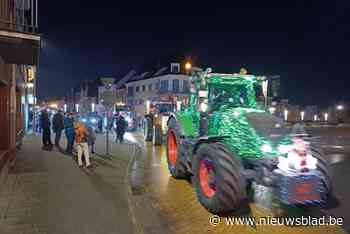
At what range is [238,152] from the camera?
746 cm

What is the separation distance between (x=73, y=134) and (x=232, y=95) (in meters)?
7.53

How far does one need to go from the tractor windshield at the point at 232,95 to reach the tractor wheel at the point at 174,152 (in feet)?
4.70

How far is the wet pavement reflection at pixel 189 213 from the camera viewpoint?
5996 millimetres

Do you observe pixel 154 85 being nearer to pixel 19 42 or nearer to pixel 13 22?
pixel 13 22

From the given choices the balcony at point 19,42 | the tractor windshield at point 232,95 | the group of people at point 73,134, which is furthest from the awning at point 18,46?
the tractor windshield at point 232,95

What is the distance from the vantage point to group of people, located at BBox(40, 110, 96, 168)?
1125cm

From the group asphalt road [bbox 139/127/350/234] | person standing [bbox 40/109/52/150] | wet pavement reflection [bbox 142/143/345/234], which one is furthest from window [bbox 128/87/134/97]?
wet pavement reflection [bbox 142/143/345/234]

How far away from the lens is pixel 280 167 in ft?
20.7

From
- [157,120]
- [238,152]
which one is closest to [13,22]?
[238,152]

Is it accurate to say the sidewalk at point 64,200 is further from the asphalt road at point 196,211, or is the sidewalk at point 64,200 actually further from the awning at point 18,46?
the awning at point 18,46

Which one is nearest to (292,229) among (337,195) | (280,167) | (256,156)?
(280,167)

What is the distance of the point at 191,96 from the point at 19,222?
17.8ft

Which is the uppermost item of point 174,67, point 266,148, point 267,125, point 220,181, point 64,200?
point 174,67

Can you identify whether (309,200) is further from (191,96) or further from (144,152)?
(144,152)
